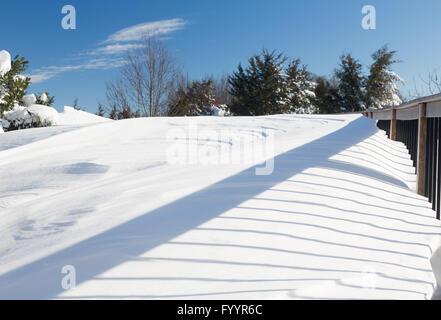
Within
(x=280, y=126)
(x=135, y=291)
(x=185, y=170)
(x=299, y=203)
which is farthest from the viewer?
(x=280, y=126)

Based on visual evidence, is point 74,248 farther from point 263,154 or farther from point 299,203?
point 263,154

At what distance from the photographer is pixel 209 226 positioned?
6.39 ft

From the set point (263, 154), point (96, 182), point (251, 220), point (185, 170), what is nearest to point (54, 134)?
point (96, 182)

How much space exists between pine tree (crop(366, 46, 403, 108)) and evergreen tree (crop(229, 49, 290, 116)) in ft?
15.1

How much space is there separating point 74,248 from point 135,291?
0.56 metres

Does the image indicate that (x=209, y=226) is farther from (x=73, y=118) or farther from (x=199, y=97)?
(x=199, y=97)

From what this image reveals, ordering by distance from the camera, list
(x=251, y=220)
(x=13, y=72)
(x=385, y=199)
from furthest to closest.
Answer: (x=13, y=72), (x=385, y=199), (x=251, y=220)

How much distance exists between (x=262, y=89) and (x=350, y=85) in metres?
4.94

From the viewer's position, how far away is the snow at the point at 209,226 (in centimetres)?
153

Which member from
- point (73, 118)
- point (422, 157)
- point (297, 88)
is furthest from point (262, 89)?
point (422, 157)

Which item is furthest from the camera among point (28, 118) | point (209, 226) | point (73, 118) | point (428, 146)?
point (73, 118)

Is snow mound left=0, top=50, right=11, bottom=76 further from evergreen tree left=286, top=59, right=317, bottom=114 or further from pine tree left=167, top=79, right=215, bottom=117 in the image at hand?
evergreen tree left=286, top=59, right=317, bottom=114

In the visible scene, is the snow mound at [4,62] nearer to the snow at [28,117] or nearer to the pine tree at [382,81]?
the snow at [28,117]
